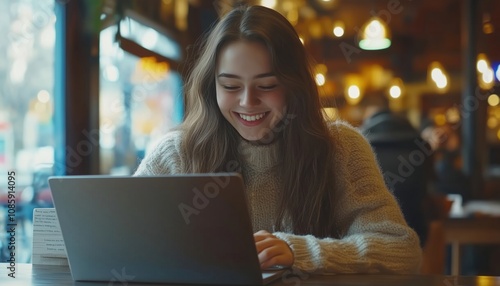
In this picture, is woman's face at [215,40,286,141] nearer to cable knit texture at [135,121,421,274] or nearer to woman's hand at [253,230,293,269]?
cable knit texture at [135,121,421,274]

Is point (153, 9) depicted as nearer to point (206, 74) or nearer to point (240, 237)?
point (206, 74)

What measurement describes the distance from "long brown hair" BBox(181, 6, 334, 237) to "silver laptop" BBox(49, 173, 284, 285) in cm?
41

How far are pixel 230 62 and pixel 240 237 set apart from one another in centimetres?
61

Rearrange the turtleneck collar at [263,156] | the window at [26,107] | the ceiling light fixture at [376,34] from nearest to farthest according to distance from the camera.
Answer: the turtleneck collar at [263,156] → the window at [26,107] → the ceiling light fixture at [376,34]

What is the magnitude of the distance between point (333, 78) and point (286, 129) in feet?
21.3

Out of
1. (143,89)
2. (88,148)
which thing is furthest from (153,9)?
(88,148)

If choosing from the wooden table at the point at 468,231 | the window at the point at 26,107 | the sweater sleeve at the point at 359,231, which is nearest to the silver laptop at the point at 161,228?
the sweater sleeve at the point at 359,231

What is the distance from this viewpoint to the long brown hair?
1702 mm

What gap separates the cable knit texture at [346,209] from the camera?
1437 millimetres

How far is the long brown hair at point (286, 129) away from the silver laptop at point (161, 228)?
412 mm

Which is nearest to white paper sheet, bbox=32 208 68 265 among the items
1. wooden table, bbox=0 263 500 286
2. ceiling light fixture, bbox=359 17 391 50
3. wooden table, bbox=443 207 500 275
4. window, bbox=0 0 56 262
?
wooden table, bbox=0 263 500 286

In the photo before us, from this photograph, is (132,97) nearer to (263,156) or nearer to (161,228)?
(263,156)

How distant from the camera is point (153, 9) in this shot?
476 centimetres

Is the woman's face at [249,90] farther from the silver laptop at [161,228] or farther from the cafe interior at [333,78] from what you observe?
the silver laptop at [161,228]
